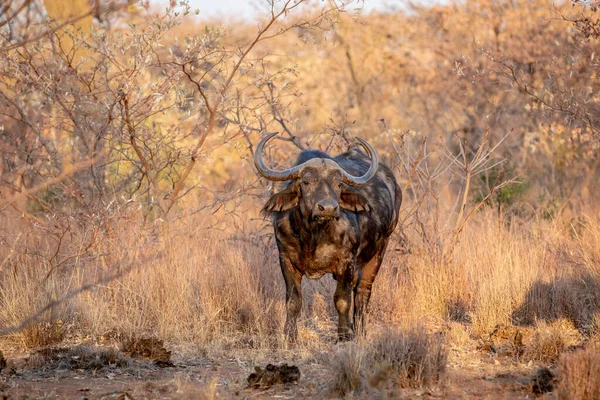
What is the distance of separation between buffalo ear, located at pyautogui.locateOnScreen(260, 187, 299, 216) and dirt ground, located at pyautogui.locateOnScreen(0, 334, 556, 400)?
130cm

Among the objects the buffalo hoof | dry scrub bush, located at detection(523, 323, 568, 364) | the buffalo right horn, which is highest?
the buffalo right horn

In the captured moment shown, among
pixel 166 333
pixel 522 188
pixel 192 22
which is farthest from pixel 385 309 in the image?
pixel 192 22

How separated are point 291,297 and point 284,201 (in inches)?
35.5

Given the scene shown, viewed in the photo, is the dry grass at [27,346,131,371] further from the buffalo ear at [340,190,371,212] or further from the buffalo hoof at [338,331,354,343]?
the buffalo ear at [340,190,371,212]

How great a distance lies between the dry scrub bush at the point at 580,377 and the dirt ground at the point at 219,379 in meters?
0.20

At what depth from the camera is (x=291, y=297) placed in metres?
7.79

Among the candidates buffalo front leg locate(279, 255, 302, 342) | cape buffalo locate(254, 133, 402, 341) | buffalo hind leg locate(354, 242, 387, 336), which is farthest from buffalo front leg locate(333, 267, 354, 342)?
buffalo hind leg locate(354, 242, 387, 336)

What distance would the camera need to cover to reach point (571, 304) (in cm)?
852

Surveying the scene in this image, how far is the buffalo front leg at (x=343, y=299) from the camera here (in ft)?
25.5

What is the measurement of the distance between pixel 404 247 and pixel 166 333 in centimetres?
345

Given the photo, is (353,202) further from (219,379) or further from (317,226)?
(219,379)

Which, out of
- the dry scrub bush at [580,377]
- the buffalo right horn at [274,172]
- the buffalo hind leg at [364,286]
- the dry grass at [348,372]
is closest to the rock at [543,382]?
the dry scrub bush at [580,377]

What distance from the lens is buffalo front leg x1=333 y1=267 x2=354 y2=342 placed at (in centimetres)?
776

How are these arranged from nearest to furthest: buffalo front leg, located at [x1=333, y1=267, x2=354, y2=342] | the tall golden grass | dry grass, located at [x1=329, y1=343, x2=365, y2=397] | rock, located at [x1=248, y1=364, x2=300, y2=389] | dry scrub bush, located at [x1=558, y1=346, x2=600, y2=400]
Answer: dry scrub bush, located at [x1=558, y1=346, x2=600, y2=400] < dry grass, located at [x1=329, y1=343, x2=365, y2=397] < rock, located at [x1=248, y1=364, x2=300, y2=389] < buffalo front leg, located at [x1=333, y1=267, x2=354, y2=342] < the tall golden grass
